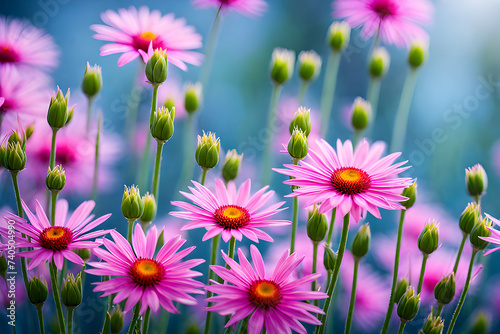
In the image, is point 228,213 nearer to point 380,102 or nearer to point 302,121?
point 302,121

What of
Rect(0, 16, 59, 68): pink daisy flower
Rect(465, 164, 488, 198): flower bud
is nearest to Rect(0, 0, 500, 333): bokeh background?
Rect(0, 16, 59, 68): pink daisy flower

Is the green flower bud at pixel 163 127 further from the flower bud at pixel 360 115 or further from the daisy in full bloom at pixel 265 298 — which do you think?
the flower bud at pixel 360 115

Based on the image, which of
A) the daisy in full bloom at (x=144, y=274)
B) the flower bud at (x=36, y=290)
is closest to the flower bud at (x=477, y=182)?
the daisy in full bloom at (x=144, y=274)

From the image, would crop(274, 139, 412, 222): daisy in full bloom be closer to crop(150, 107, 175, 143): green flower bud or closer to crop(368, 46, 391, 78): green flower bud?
crop(150, 107, 175, 143): green flower bud

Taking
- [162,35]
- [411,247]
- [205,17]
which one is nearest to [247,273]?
[162,35]

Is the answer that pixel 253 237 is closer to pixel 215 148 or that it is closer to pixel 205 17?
pixel 215 148

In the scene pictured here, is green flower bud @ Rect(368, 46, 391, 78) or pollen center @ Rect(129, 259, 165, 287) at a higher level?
green flower bud @ Rect(368, 46, 391, 78)
